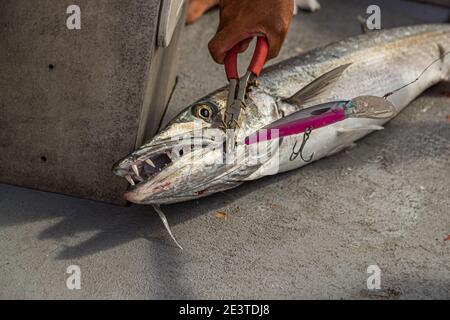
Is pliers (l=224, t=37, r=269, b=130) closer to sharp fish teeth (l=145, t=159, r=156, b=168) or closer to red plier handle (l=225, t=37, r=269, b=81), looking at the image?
red plier handle (l=225, t=37, r=269, b=81)

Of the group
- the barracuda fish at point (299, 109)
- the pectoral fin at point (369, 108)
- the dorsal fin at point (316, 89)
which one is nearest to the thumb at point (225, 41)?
the barracuda fish at point (299, 109)

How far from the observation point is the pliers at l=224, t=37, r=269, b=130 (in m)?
3.37

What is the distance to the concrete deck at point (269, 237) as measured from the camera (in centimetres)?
312

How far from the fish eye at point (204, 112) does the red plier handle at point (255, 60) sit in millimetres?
172

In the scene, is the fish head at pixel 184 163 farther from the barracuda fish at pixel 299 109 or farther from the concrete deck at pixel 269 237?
the concrete deck at pixel 269 237

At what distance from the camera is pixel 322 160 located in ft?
13.0

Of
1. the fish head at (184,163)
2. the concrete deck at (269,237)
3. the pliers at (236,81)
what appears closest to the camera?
the concrete deck at (269,237)

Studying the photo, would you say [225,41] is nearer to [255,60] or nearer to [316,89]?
[255,60]

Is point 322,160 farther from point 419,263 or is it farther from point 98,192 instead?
point 98,192

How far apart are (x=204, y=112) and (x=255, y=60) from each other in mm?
337

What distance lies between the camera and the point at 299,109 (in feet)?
12.1

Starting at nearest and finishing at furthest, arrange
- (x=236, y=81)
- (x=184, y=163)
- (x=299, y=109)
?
(x=184, y=163), (x=236, y=81), (x=299, y=109)

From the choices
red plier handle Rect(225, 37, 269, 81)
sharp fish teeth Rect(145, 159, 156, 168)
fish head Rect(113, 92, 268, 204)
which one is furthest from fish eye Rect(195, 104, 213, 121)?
sharp fish teeth Rect(145, 159, 156, 168)

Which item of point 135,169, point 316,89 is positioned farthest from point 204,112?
point 316,89
